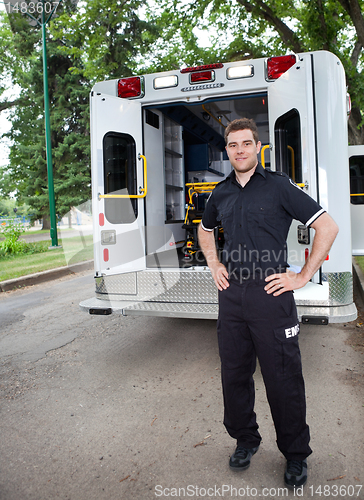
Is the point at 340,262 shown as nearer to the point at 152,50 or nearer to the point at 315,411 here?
the point at 315,411

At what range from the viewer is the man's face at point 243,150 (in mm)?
2402

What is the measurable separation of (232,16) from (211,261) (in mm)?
14945

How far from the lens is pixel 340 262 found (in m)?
3.54

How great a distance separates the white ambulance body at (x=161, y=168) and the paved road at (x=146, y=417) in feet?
2.06

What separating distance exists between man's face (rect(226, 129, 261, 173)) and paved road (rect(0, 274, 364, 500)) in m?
1.82

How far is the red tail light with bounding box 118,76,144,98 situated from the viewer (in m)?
4.48

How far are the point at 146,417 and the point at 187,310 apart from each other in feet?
3.92

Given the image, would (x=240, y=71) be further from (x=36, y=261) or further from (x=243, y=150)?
(x=36, y=261)

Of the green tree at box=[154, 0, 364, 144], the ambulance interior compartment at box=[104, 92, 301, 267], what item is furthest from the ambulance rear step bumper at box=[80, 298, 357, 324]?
the green tree at box=[154, 0, 364, 144]

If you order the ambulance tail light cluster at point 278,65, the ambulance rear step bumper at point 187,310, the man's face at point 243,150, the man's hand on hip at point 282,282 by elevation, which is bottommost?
the ambulance rear step bumper at point 187,310

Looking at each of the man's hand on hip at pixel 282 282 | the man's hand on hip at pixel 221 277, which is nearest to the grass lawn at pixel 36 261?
the man's hand on hip at pixel 221 277

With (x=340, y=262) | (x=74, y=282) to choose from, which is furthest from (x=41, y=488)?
(x=74, y=282)

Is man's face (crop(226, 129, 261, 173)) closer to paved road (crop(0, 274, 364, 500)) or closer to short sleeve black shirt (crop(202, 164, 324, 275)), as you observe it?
short sleeve black shirt (crop(202, 164, 324, 275))

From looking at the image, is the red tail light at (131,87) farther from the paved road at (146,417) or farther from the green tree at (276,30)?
the green tree at (276,30)
